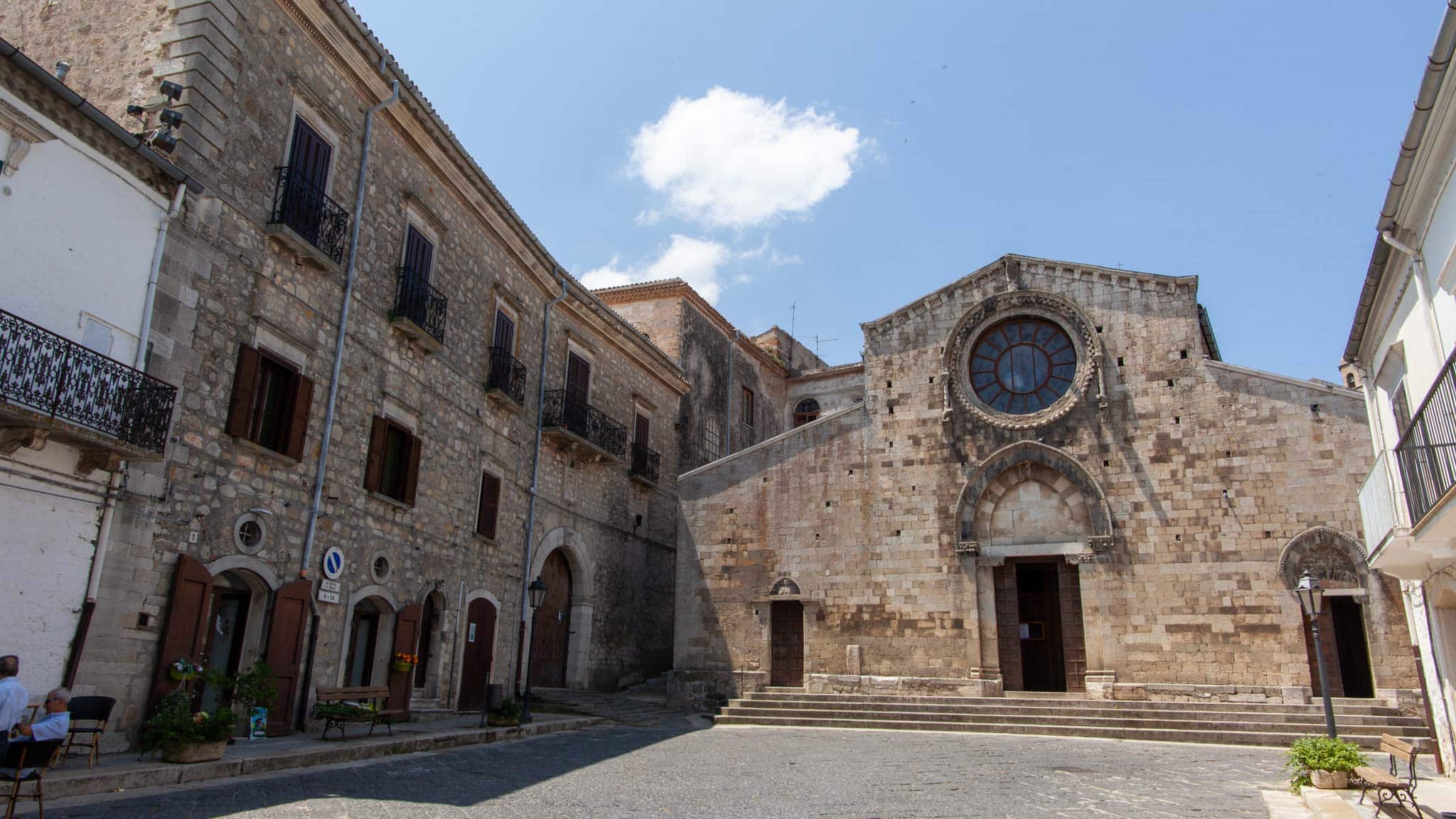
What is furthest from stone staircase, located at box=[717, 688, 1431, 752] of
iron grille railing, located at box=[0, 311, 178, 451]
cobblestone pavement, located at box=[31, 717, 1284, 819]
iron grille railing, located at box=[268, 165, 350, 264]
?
iron grille railing, located at box=[0, 311, 178, 451]

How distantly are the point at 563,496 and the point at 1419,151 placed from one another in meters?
16.2

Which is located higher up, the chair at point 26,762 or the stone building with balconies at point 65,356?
the stone building with balconies at point 65,356

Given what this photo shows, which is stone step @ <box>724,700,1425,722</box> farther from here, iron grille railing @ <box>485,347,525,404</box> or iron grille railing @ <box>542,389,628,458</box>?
iron grille railing @ <box>485,347,525,404</box>

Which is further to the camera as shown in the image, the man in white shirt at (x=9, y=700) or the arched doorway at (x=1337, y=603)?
the arched doorway at (x=1337, y=603)

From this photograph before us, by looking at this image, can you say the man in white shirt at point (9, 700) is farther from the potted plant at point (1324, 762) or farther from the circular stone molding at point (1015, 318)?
the circular stone molding at point (1015, 318)

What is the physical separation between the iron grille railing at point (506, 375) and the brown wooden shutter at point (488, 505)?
165cm

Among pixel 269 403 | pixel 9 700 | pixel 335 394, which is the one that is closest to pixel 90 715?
pixel 9 700

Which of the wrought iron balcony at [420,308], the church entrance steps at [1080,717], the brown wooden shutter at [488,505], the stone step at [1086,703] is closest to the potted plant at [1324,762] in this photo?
the church entrance steps at [1080,717]

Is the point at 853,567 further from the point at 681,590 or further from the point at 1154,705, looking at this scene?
the point at 1154,705

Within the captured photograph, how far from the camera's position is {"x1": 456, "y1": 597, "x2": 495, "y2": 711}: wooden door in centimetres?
1675

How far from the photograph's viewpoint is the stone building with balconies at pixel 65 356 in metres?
8.72

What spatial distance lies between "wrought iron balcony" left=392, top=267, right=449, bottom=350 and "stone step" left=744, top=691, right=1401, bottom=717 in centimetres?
1038

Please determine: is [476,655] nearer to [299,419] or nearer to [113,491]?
[299,419]

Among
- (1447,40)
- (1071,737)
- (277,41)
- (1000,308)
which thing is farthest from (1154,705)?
(277,41)
